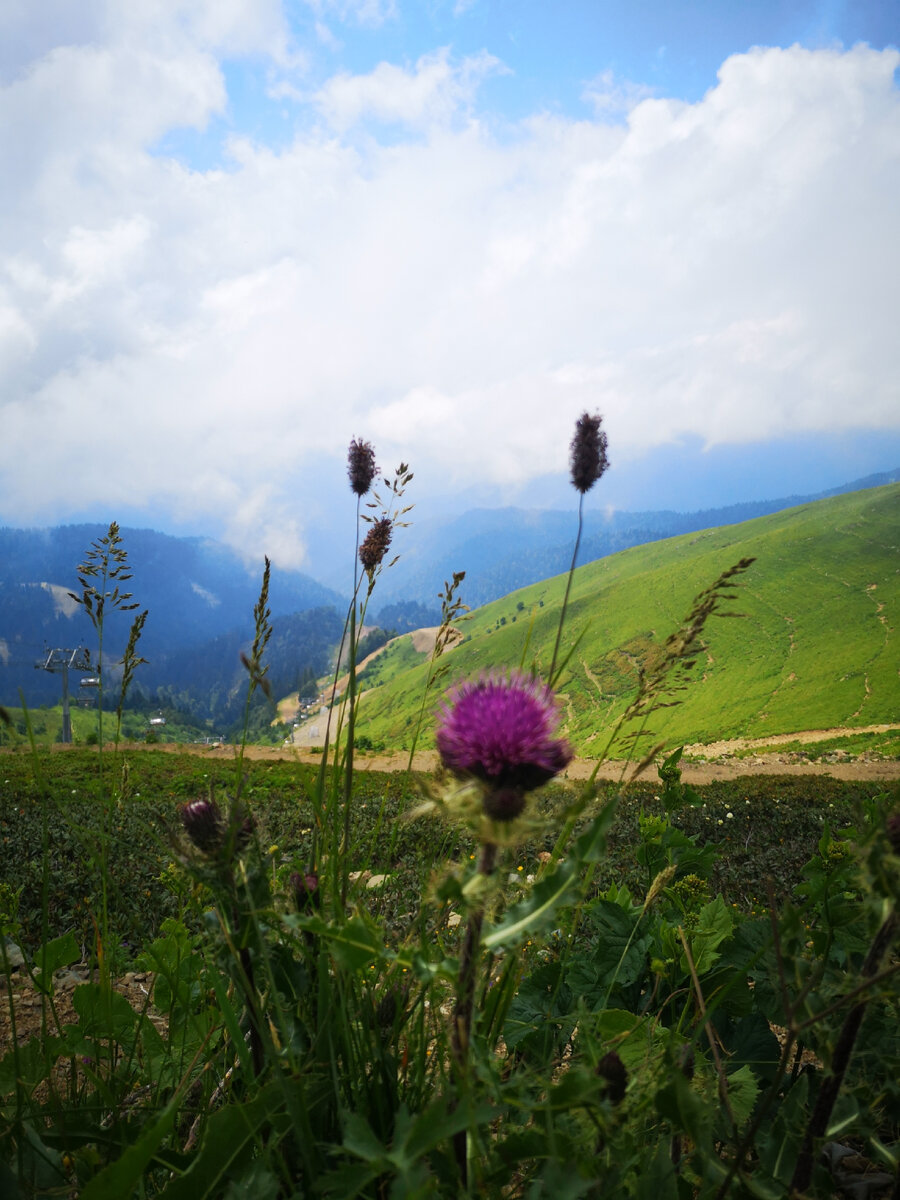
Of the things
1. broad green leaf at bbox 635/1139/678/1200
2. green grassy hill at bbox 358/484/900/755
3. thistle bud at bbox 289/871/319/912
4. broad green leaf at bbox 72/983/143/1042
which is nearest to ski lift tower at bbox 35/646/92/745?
thistle bud at bbox 289/871/319/912

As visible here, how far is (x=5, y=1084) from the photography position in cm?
196

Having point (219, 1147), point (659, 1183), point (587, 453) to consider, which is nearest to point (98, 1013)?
point (219, 1147)

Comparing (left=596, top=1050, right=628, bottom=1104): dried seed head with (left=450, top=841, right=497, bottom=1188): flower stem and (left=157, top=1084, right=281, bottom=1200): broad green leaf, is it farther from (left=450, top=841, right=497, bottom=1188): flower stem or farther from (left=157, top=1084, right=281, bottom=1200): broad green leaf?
(left=157, top=1084, right=281, bottom=1200): broad green leaf

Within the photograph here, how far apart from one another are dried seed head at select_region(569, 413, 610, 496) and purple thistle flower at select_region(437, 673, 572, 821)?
1608 millimetres

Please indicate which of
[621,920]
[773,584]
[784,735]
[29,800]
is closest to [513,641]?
[773,584]

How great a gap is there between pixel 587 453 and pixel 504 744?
6.09 ft

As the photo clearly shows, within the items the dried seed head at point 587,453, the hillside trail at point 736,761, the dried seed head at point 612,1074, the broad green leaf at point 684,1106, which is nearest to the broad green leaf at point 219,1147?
the dried seed head at point 612,1074

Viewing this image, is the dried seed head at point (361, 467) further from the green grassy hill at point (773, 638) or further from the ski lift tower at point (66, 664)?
the green grassy hill at point (773, 638)

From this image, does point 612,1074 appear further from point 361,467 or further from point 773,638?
point 773,638

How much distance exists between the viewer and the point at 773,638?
8131 centimetres

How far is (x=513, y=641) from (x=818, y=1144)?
363 feet

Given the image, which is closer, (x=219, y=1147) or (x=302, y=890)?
(x=219, y=1147)

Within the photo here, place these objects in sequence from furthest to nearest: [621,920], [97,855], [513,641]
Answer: [513,641]
[621,920]
[97,855]

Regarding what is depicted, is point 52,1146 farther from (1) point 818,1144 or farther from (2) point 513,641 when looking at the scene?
(2) point 513,641
